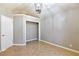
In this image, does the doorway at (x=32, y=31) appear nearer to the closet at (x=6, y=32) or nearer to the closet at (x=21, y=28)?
the closet at (x=21, y=28)

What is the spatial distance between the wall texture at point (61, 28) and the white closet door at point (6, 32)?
1.07m

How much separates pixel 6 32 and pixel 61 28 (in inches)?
76.4

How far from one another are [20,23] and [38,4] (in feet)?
3.05

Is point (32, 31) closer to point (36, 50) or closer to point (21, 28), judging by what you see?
point (21, 28)

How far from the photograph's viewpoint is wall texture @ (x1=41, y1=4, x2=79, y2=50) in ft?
14.4

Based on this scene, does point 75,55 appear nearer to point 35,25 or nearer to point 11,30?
point 35,25

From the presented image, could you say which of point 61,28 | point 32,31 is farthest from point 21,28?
point 61,28

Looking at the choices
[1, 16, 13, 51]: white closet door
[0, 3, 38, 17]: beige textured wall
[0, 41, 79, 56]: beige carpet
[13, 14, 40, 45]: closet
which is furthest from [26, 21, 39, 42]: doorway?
[1, 16, 13, 51]: white closet door

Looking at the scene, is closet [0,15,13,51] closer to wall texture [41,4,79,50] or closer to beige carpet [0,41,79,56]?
beige carpet [0,41,79,56]

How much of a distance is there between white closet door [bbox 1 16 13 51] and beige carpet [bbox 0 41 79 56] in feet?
1.20

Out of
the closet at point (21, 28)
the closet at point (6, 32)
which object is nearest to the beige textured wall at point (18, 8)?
the closet at point (21, 28)

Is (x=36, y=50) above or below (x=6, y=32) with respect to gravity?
below

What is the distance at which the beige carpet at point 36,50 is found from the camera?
408 cm

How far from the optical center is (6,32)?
4.84 m
